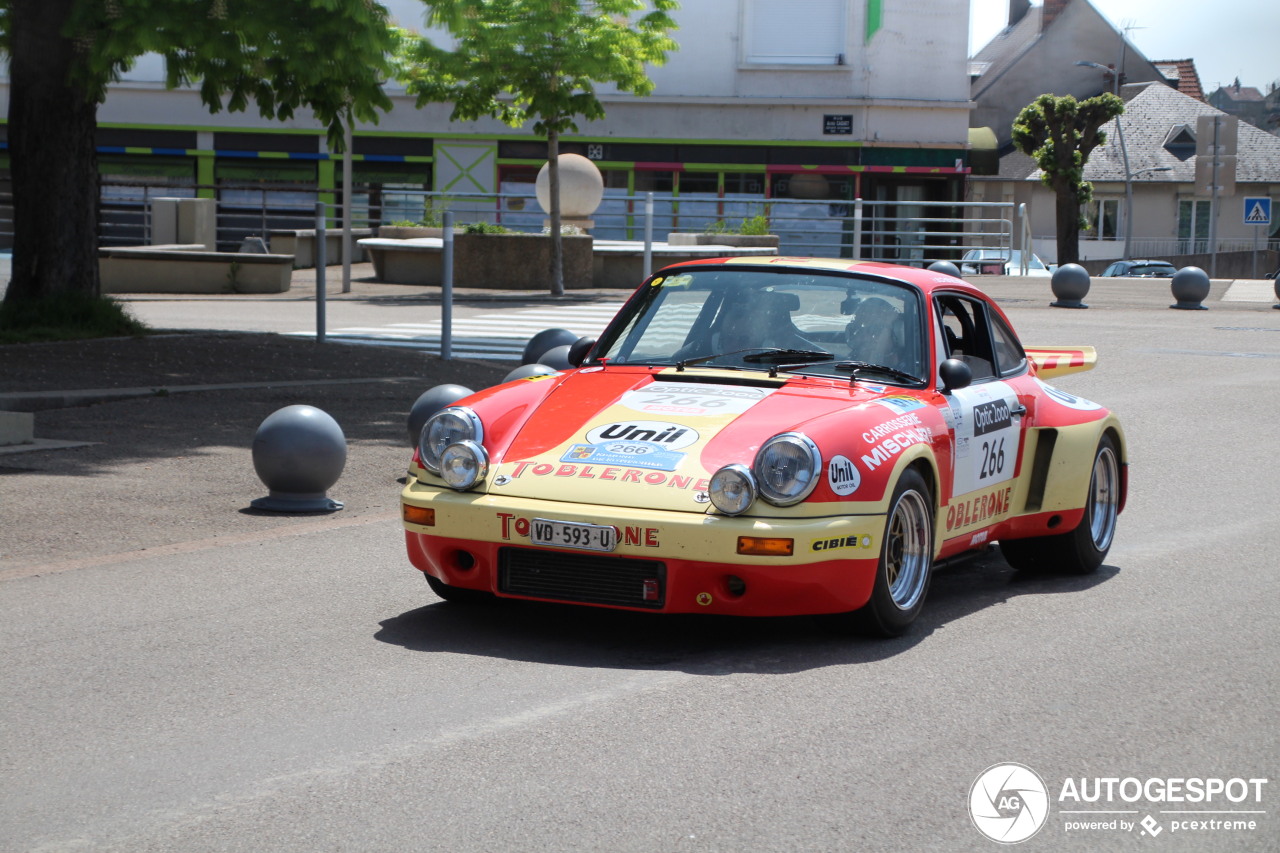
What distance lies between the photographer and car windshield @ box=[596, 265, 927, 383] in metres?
6.79

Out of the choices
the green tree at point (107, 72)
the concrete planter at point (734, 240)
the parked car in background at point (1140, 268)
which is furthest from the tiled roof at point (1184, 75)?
the green tree at point (107, 72)

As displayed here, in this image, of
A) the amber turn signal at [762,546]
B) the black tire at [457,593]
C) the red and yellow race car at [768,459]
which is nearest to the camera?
the amber turn signal at [762,546]

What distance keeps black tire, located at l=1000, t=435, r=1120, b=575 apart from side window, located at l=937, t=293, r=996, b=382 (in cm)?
70

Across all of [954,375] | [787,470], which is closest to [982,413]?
[954,375]

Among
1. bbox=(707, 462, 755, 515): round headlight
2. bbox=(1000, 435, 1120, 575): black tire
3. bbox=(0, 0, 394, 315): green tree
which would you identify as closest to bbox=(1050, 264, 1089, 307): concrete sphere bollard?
bbox=(0, 0, 394, 315): green tree

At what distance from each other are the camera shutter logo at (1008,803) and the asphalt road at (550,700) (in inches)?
1.9

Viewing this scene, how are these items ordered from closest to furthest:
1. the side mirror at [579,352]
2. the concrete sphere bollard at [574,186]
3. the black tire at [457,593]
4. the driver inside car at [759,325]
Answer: the black tire at [457,593] < the driver inside car at [759,325] < the side mirror at [579,352] < the concrete sphere bollard at [574,186]

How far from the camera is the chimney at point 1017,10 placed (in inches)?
3332

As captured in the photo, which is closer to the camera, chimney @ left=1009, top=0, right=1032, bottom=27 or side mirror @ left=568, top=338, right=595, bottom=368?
side mirror @ left=568, top=338, right=595, bottom=368

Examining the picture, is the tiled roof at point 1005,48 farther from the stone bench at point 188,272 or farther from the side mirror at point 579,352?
the side mirror at point 579,352

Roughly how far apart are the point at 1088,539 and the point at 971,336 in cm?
108

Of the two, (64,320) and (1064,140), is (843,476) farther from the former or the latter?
(1064,140)

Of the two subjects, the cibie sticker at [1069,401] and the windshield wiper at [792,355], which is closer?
the windshield wiper at [792,355]

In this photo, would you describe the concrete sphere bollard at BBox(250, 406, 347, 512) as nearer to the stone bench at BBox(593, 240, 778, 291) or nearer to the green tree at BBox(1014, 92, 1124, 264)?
the stone bench at BBox(593, 240, 778, 291)
